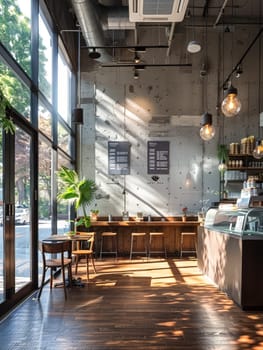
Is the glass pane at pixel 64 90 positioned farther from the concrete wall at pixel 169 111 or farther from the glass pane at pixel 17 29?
the glass pane at pixel 17 29

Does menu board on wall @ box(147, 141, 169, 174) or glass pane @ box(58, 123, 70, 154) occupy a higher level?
glass pane @ box(58, 123, 70, 154)

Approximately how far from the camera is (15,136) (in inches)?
158

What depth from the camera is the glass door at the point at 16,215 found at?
3625 millimetres

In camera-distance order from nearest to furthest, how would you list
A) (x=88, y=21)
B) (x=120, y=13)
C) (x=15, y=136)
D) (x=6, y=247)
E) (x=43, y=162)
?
(x=6, y=247) → (x=15, y=136) → (x=43, y=162) → (x=88, y=21) → (x=120, y=13)

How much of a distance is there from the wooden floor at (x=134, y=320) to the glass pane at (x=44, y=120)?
252 cm

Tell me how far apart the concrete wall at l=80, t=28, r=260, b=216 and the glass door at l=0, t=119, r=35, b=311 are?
3.56 m

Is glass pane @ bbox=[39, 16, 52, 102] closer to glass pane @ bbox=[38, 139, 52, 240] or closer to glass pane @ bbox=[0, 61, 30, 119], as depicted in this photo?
glass pane @ bbox=[0, 61, 30, 119]

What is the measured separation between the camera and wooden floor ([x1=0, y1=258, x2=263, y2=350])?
9.58 feet

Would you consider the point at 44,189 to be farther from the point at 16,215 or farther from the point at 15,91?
the point at 15,91

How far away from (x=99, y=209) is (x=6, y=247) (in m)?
4.41

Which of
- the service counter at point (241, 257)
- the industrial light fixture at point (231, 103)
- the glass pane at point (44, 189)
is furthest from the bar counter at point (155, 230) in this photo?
the industrial light fixture at point (231, 103)

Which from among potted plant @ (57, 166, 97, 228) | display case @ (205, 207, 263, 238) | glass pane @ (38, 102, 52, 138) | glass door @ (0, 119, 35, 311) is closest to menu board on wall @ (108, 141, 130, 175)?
potted plant @ (57, 166, 97, 228)

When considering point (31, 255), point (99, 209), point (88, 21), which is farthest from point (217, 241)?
point (88, 21)

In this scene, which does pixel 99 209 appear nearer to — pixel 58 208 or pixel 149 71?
pixel 58 208
